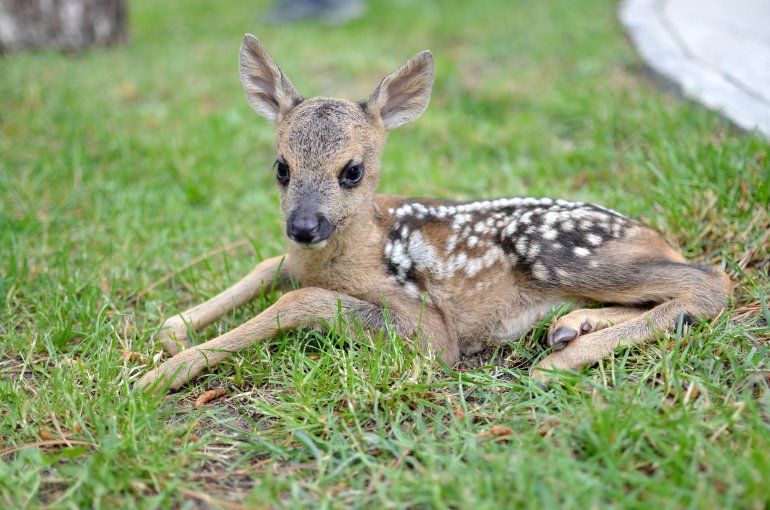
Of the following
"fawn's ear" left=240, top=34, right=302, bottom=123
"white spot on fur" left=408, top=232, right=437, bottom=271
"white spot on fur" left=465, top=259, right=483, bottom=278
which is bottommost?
"white spot on fur" left=465, top=259, right=483, bottom=278

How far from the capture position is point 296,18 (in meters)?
9.83

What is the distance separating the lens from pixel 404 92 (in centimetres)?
339

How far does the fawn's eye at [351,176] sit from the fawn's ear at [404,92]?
1.32 feet

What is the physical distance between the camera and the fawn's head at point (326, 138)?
2875 millimetres

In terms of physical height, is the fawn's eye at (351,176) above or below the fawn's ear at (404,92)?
below

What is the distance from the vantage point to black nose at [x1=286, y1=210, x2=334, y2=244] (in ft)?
9.02

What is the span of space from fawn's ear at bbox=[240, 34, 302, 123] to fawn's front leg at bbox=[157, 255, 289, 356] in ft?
2.47

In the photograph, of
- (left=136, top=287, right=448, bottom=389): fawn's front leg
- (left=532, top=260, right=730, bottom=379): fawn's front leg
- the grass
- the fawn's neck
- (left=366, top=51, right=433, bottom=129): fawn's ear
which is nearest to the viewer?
the grass

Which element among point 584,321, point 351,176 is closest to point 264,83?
point 351,176

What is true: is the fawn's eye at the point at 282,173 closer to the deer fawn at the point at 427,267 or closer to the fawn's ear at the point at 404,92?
the deer fawn at the point at 427,267

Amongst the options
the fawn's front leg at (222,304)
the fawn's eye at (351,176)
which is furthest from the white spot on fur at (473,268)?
the fawn's front leg at (222,304)

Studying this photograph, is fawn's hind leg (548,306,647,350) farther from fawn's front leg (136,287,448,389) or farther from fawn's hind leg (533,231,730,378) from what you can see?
fawn's front leg (136,287,448,389)

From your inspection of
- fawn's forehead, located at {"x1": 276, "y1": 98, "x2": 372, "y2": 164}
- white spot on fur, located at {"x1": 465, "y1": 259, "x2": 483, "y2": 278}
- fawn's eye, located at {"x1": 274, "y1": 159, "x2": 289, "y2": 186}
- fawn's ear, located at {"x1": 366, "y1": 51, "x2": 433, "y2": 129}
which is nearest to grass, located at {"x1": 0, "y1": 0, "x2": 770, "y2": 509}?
white spot on fur, located at {"x1": 465, "y1": 259, "x2": 483, "y2": 278}

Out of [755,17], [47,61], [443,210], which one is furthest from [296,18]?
[443,210]
